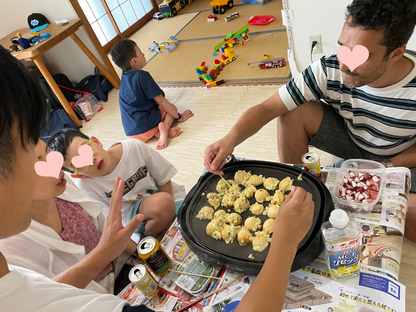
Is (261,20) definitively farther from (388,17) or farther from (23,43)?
(388,17)

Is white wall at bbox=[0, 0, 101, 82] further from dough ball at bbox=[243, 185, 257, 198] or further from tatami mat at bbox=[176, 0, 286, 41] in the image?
dough ball at bbox=[243, 185, 257, 198]

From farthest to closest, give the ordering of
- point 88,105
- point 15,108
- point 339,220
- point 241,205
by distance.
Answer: point 88,105, point 241,205, point 339,220, point 15,108

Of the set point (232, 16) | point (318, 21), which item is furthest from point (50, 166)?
point (232, 16)

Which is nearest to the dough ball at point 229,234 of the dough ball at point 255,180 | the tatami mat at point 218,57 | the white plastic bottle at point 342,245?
the dough ball at point 255,180

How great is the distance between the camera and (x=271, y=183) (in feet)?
3.67

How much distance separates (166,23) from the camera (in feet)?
15.3

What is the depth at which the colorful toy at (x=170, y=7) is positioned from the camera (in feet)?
15.6

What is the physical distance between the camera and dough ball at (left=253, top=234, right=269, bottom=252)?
92 centimetres

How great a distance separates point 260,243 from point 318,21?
1.78 m

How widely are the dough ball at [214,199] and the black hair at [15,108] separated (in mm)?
720

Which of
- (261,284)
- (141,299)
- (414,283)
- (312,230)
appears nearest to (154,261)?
(141,299)

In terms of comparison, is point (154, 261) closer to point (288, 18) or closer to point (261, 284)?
point (261, 284)

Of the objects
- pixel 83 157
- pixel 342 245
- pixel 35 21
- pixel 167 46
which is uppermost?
pixel 35 21

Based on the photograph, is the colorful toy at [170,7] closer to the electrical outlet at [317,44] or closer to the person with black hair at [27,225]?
the electrical outlet at [317,44]
